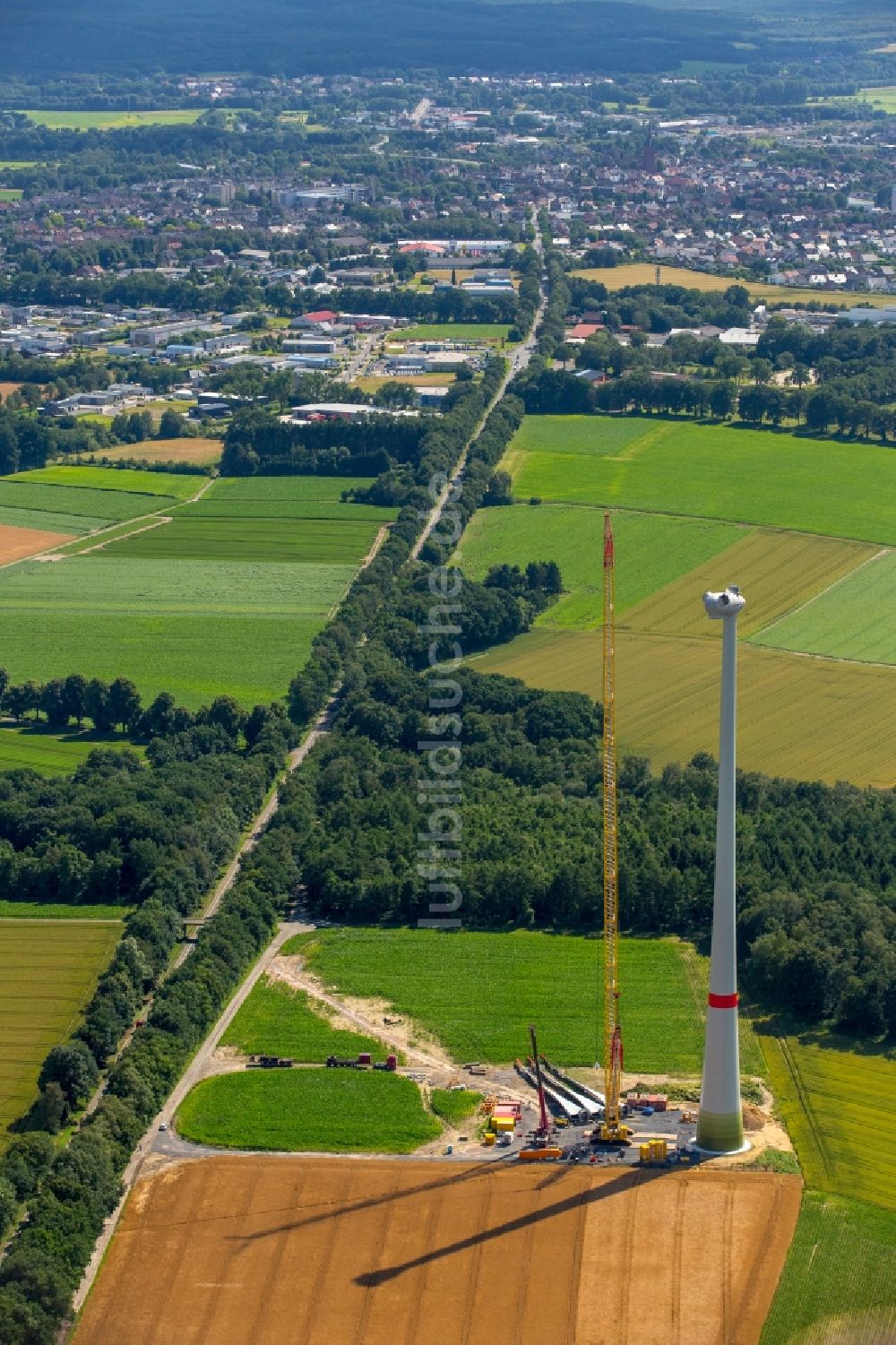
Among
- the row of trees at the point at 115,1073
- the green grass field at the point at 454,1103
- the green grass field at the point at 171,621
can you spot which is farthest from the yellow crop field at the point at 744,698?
the green grass field at the point at 454,1103

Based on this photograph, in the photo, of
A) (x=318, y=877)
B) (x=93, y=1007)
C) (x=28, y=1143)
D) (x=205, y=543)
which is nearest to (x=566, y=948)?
(x=318, y=877)

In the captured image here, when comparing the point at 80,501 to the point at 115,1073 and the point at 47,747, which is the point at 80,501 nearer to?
the point at 47,747

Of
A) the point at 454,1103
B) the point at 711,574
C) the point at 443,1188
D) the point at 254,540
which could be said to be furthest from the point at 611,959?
the point at 254,540

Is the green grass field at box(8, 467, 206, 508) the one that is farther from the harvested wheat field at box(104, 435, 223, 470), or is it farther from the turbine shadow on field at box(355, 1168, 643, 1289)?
the turbine shadow on field at box(355, 1168, 643, 1289)

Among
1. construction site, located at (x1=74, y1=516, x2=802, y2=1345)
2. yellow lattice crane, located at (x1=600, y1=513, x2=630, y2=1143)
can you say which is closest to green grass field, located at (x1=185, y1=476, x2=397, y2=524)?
yellow lattice crane, located at (x1=600, y1=513, x2=630, y2=1143)

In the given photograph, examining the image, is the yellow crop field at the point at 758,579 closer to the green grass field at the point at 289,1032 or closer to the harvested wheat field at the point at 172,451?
the harvested wheat field at the point at 172,451

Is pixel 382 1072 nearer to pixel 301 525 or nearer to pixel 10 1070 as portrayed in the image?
pixel 10 1070
